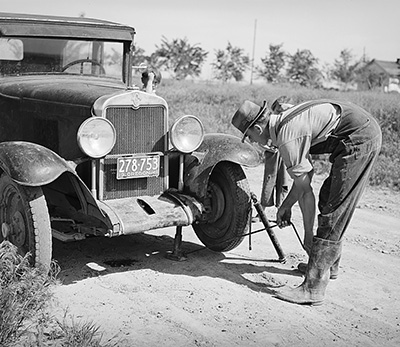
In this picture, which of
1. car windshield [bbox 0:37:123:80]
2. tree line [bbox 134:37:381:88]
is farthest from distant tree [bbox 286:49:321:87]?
car windshield [bbox 0:37:123:80]

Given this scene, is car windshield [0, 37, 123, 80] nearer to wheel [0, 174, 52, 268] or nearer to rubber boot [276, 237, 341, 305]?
wheel [0, 174, 52, 268]

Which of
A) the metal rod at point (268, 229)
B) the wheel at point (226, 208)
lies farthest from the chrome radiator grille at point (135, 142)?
the metal rod at point (268, 229)

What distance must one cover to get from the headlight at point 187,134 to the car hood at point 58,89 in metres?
0.61

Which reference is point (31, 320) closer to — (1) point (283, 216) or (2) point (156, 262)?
(2) point (156, 262)

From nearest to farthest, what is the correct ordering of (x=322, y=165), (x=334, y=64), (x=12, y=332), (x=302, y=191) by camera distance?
1. (x=12, y=332)
2. (x=302, y=191)
3. (x=322, y=165)
4. (x=334, y=64)

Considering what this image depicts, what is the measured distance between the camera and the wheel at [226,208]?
559 cm

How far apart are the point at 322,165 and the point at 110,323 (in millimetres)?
6639

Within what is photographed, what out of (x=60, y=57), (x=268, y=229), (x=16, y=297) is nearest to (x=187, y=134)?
(x=268, y=229)

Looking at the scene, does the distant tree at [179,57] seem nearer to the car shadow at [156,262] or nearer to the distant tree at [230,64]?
the distant tree at [230,64]

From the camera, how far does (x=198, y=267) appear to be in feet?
17.8

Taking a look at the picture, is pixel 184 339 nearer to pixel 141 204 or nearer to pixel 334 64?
pixel 141 204

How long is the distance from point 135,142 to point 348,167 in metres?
1.82

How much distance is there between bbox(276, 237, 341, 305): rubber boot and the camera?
4652 millimetres

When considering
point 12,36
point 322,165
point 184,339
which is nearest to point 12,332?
point 184,339
